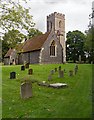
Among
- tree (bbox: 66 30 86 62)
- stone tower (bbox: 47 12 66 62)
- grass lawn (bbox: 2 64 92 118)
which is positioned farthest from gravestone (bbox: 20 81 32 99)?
tree (bbox: 66 30 86 62)

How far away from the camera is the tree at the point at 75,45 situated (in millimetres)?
72125

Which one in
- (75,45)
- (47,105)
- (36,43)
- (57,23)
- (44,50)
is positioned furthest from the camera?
(75,45)

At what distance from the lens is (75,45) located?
74000 mm

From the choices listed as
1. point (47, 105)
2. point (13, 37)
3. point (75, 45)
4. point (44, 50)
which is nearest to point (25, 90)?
point (47, 105)

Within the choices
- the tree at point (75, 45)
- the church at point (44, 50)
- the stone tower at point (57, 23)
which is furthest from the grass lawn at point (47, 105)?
the tree at point (75, 45)

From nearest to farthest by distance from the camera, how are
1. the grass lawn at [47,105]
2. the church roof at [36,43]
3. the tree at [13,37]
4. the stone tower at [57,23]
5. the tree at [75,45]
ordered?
1. the grass lawn at [47,105]
2. the tree at [13,37]
3. the church roof at [36,43]
4. the stone tower at [57,23]
5. the tree at [75,45]

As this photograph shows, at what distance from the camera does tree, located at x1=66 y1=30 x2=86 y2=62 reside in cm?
7212

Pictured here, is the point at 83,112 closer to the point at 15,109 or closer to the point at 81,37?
the point at 15,109

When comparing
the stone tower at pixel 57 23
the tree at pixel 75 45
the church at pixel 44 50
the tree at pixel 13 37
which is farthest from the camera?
the tree at pixel 75 45

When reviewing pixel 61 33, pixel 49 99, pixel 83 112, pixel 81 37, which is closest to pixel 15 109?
pixel 49 99

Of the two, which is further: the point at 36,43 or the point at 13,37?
the point at 36,43

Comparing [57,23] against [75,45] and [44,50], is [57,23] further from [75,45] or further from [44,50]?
[75,45]

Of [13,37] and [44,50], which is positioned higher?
[44,50]

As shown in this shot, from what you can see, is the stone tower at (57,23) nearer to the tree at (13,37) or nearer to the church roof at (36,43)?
the church roof at (36,43)
